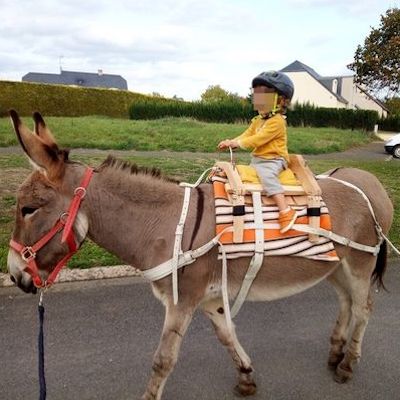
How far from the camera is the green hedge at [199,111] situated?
1061 inches

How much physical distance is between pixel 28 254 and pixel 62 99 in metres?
33.4

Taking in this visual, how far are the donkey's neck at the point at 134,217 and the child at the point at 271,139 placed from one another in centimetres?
54

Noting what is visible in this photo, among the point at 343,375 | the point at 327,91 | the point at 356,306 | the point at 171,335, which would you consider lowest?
the point at 343,375

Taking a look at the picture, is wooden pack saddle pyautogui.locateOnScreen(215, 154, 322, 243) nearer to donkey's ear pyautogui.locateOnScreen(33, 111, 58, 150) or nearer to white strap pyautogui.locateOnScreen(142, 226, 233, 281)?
white strap pyautogui.locateOnScreen(142, 226, 233, 281)

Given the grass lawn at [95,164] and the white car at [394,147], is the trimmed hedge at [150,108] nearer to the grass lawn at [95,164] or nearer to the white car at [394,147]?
the white car at [394,147]

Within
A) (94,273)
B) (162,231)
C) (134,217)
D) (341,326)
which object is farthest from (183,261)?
(94,273)

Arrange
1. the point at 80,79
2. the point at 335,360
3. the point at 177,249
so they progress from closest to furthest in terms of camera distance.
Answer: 1. the point at 177,249
2. the point at 335,360
3. the point at 80,79

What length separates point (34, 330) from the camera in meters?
3.48

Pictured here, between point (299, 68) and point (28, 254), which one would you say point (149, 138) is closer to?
point (28, 254)

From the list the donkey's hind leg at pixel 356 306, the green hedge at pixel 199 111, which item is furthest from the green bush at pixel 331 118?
the donkey's hind leg at pixel 356 306

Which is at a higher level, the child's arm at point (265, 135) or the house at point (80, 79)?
the house at point (80, 79)

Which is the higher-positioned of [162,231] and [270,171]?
[270,171]

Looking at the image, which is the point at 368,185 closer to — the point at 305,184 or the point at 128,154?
the point at 305,184

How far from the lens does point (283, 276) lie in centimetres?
264
